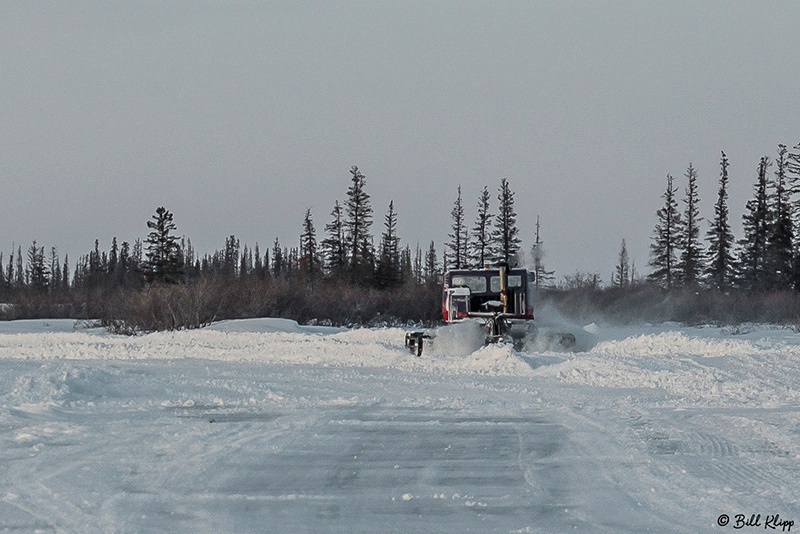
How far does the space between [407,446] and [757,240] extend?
57870 mm

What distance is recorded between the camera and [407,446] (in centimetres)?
848

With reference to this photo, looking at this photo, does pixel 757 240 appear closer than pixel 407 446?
No

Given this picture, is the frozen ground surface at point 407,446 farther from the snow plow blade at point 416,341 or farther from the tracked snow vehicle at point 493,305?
the tracked snow vehicle at point 493,305

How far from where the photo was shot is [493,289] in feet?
76.0

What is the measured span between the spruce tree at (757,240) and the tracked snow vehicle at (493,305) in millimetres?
39436

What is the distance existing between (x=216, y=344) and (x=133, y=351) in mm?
2622

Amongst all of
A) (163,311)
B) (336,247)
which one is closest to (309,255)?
(336,247)

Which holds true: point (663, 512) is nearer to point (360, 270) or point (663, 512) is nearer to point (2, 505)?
point (2, 505)

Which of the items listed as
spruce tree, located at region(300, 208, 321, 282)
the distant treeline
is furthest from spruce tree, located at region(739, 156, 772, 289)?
spruce tree, located at region(300, 208, 321, 282)

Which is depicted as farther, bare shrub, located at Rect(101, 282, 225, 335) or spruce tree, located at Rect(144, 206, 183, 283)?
spruce tree, located at Rect(144, 206, 183, 283)

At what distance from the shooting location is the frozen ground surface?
5.74 metres

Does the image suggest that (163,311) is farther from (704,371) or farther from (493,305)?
(704,371)

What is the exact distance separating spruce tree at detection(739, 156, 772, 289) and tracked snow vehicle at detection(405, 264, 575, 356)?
129 feet

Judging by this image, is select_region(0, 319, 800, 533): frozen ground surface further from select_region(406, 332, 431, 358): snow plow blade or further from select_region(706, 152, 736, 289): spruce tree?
select_region(706, 152, 736, 289): spruce tree
